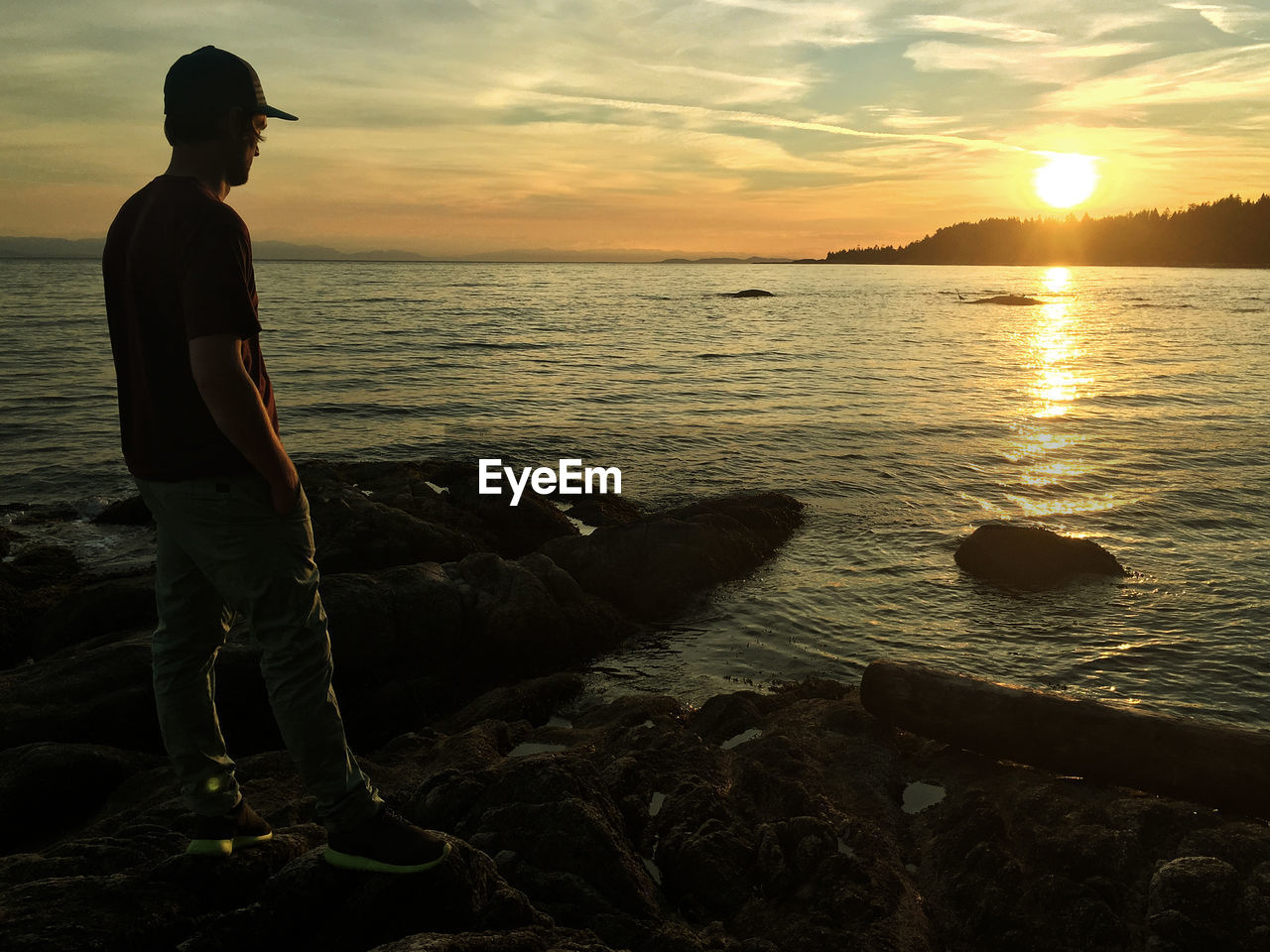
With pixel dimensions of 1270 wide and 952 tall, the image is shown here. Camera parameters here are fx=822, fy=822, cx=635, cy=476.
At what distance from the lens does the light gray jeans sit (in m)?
2.95

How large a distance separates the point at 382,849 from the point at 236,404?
5.60 ft

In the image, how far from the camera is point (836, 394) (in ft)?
83.3

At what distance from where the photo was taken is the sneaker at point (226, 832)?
3174mm

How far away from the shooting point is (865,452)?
57.3 feet

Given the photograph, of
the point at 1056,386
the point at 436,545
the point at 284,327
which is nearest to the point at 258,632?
the point at 436,545

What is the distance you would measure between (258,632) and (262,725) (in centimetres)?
409

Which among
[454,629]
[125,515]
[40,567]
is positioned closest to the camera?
[454,629]

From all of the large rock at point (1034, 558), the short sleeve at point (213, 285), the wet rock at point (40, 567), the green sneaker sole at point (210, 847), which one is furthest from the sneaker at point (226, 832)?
the large rock at point (1034, 558)

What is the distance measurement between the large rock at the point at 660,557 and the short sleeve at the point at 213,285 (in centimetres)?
686

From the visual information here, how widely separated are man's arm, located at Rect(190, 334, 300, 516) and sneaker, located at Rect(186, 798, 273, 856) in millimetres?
1335

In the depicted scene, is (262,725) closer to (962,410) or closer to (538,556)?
(538,556)

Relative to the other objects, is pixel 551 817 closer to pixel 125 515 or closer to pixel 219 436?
pixel 219 436

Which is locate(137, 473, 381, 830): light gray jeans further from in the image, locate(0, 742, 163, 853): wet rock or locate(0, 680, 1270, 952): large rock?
locate(0, 742, 163, 853): wet rock

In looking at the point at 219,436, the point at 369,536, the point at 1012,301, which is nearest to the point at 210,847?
the point at 219,436
